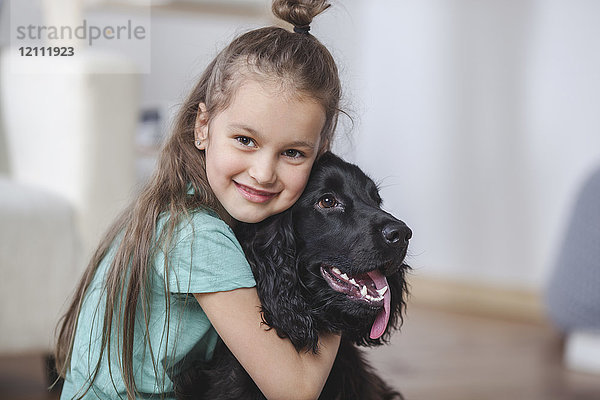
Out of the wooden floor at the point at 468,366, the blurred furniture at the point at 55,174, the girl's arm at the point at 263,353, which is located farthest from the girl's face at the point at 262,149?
the wooden floor at the point at 468,366

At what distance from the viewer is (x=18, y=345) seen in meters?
1.82

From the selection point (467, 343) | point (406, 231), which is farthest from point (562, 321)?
point (406, 231)

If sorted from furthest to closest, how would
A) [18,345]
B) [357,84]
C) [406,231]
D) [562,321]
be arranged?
[357,84], [562,321], [18,345], [406,231]

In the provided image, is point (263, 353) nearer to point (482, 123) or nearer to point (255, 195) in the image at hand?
point (255, 195)

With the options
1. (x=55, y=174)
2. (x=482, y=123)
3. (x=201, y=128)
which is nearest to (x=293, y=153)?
A: (x=201, y=128)

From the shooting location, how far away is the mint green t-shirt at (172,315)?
1.11 meters

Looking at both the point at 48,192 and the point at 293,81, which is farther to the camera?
the point at 48,192

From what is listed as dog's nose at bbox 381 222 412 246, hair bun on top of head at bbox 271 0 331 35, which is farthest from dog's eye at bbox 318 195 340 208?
hair bun on top of head at bbox 271 0 331 35

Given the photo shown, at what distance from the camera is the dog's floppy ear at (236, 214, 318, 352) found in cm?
109

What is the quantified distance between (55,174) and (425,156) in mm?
1860

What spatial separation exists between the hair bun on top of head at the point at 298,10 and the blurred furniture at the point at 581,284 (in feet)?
4.92

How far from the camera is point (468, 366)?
2.46 m

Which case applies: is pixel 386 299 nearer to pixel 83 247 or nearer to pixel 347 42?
pixel 83 247

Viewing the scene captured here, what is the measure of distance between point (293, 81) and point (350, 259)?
25cm
